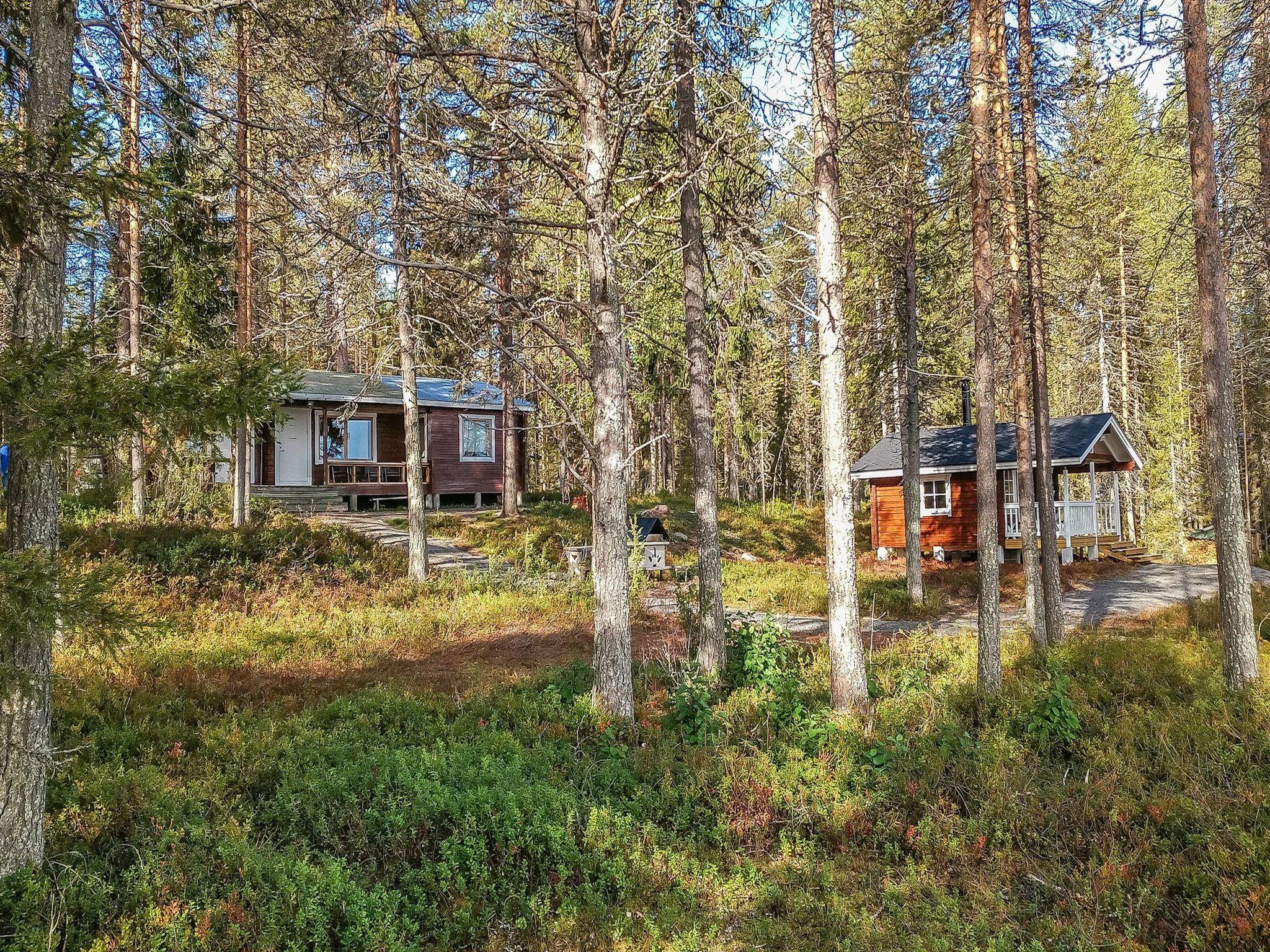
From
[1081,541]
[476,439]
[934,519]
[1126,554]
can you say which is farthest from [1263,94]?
[476,439]

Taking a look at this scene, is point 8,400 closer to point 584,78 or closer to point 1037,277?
point 584,78

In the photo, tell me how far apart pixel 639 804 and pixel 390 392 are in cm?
2231

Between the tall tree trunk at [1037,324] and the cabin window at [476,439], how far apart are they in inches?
726

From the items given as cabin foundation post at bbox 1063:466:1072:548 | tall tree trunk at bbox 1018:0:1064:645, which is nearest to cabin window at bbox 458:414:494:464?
tall tree trunk at bbox 1018:0:1064:645

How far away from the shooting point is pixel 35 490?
13.7 feet

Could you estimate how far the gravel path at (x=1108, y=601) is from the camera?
40.5ft

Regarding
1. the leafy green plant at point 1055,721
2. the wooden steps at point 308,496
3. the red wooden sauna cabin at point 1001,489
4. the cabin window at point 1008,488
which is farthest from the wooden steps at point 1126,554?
the wooden steps at point 308,496

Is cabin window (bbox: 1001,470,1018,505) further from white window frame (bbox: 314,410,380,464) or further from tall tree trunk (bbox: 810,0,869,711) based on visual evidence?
white window frame (bbox: 314,410,380,464)

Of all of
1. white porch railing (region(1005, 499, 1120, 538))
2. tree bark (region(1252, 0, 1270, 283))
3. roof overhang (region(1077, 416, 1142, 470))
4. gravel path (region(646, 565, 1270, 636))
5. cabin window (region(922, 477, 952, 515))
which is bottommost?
gravel path (region(646, 565, 1270, 636))

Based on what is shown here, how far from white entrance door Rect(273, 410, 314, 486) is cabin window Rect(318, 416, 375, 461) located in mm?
518

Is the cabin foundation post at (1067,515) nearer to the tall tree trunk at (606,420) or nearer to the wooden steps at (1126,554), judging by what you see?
the wooden steps at (1126,554)

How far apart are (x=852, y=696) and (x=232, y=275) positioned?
62.0ft

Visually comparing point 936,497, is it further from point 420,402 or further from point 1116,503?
point 420,402

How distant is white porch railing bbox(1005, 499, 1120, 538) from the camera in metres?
20.8
